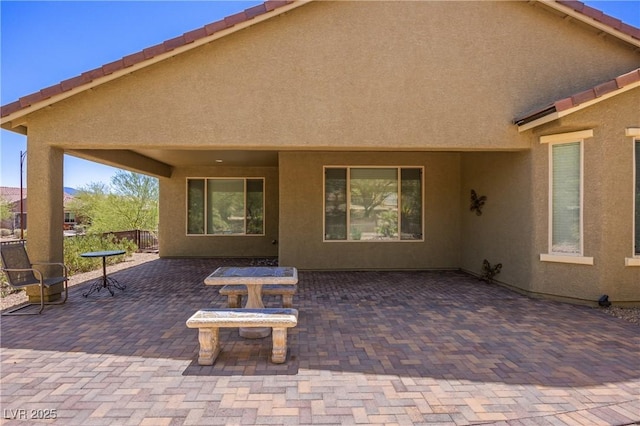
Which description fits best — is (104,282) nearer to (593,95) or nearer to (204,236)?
(204,236)

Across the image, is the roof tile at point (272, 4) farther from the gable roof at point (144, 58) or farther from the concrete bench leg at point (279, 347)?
the concrete bench leg at point (279, 347)

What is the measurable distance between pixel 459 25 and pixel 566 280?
5499mm

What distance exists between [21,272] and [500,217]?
9848 millimetres

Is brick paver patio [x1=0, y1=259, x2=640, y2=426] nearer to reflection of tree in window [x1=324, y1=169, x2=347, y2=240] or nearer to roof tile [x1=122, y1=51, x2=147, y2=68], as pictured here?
reflection of tree in window [x1=324, y1=169, x2=347, y2=240]

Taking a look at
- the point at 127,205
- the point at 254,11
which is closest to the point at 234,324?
the point at 254,11

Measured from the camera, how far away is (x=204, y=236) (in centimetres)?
1355

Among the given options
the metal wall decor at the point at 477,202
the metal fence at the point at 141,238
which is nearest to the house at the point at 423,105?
the metal wall decor at the point at 477,202

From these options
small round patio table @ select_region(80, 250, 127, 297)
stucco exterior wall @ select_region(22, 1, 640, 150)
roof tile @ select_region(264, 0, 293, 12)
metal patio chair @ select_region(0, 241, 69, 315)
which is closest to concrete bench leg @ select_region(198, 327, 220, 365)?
stucco exterior wall @ select_region(22, 1, 640, 150)

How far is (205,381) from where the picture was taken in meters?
3.68

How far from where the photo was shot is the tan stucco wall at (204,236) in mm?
13492

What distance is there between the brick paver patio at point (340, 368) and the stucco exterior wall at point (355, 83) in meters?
3.25

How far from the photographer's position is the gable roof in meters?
6.33

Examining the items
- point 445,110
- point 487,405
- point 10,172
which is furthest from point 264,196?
point 10,172

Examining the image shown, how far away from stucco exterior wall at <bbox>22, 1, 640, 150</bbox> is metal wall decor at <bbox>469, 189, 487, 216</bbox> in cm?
212
